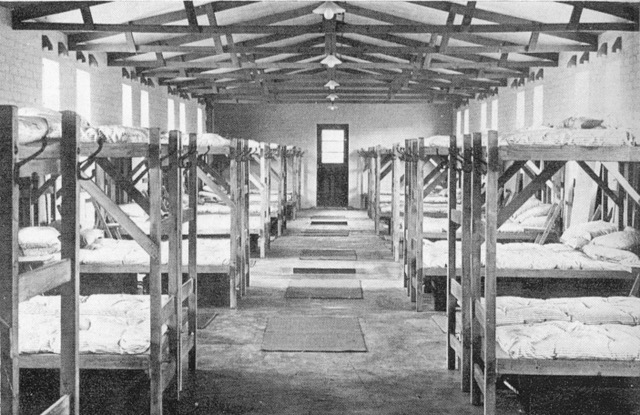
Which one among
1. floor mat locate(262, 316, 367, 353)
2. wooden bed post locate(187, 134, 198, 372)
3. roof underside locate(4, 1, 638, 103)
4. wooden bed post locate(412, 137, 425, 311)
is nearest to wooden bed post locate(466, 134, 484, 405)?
floor mat locate(262, 316, 367, 353)

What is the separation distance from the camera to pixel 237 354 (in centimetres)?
706

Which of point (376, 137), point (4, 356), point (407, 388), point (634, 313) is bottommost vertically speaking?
point (407, 388)

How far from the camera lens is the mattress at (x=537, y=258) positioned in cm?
855

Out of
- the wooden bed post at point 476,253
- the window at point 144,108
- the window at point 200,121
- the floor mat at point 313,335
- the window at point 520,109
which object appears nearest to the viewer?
the wooden bed post at point 476,253

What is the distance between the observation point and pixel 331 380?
6238 mm

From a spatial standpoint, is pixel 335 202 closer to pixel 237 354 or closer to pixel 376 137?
pixel 376 137

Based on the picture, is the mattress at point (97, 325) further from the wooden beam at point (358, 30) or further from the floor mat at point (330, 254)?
the floor mat at point (330, 254)

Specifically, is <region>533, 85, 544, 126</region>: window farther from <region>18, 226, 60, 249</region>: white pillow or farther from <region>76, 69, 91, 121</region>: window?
<region>18, 226, 60, 249</region>: white pillow

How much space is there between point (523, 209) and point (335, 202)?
14.2 m

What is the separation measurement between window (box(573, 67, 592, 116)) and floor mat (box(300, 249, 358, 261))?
16.2ft

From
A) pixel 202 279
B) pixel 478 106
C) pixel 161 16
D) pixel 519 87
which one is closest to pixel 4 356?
pixel 202 279

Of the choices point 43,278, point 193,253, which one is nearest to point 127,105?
point 193,253

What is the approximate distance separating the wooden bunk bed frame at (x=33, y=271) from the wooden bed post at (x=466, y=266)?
314 centimetres

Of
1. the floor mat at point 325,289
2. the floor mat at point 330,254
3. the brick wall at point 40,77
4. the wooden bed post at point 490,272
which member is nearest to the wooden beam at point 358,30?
the brick wall at point 40,77
